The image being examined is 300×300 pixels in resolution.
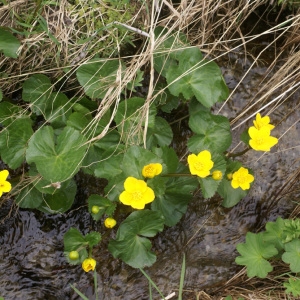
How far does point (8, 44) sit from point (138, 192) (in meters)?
0.89

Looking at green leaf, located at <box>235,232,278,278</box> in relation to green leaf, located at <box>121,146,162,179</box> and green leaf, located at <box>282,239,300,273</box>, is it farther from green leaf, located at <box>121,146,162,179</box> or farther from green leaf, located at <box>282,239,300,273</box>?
green leaf, located at <box>121,146,162,179</box>

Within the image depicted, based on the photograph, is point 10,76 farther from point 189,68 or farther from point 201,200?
Answer: point 201,200

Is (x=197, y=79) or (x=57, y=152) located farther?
(x=197, y=79)

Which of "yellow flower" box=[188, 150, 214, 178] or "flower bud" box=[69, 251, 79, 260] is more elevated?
"yellow flower" box=[188, 150, 214, 178]

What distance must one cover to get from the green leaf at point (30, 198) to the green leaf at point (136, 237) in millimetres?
407

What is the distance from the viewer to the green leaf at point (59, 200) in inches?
84.1

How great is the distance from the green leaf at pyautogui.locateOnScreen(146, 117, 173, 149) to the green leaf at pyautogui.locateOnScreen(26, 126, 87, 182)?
15.0 inches

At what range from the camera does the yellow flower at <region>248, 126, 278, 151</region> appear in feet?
6.50

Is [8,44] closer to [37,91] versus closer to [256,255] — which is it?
[37,91]

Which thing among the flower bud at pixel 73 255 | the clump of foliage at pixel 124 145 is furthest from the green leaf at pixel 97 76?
the flower bud at pixel 73 255

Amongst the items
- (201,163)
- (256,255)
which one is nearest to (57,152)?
(201,163)

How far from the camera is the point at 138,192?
1.83 metres

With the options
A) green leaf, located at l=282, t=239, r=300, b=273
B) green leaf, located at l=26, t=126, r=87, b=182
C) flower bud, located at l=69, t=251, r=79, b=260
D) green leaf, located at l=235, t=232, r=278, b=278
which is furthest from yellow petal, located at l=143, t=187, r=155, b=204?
green leaf, located at l=282, t=239, r=300, b=273

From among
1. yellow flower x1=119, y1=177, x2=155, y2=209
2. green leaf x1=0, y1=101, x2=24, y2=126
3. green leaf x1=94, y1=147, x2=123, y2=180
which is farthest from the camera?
green leaf x1=0, y1=101, x2=24, y2=126
